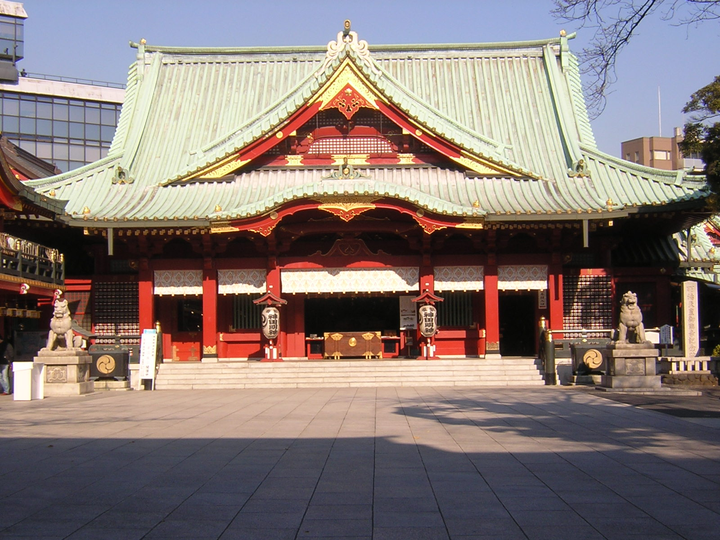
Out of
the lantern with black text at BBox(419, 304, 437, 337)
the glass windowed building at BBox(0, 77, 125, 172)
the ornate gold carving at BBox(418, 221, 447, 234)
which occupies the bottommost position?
the lantern with black text at BBox(419, 304, 437, 337)

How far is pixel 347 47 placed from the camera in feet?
82.7

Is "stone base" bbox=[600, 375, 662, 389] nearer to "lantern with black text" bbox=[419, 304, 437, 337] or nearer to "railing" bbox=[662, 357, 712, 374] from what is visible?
"railing" bbox=[662, 357, 712, 374]

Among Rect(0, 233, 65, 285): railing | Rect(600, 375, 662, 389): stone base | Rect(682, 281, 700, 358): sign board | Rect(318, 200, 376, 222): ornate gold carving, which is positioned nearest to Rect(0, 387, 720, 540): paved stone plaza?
Rect(600, 375, 662, 389): stone base

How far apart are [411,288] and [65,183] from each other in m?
12.4

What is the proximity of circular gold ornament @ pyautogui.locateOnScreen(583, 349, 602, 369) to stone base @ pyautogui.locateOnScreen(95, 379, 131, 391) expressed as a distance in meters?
13.4

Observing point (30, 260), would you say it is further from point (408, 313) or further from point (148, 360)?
point (408, 313)

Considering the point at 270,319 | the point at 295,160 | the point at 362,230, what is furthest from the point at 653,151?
the point at 270,319

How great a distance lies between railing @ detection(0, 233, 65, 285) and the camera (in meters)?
22.1

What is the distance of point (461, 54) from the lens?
32.8m

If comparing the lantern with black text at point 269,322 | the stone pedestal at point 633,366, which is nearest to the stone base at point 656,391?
the stone pedestal at point 633,366

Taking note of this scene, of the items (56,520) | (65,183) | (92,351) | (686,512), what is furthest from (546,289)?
(56,520)

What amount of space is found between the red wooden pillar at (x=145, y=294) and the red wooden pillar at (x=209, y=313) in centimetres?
170

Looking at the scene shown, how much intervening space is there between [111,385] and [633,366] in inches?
571

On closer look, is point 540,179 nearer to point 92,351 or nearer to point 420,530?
point 92,351
